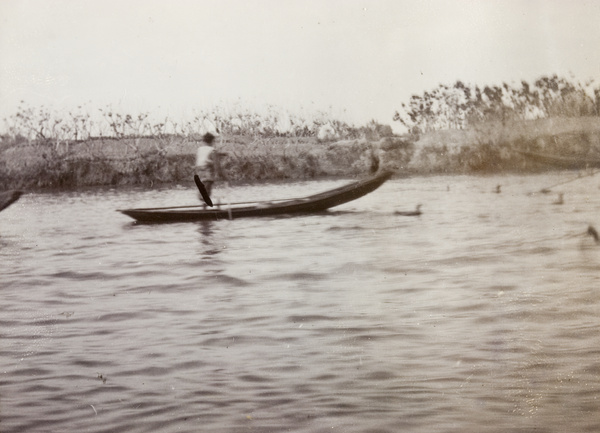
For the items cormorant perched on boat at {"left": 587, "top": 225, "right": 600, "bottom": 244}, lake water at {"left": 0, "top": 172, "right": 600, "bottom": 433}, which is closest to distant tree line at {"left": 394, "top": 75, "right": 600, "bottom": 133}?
lake water at {"left": 0, "top": 172, "right": 600, "bottom": 433}

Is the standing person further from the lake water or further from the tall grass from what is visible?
the lake water

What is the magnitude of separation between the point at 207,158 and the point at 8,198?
0.91 meters

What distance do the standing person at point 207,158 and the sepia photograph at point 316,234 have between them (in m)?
0.02

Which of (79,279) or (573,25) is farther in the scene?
(79,279)

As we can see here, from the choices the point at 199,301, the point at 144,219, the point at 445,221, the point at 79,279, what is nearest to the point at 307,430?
the point at 199,301

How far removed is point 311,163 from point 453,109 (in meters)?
0.85

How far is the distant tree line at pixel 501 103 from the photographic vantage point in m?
3.38

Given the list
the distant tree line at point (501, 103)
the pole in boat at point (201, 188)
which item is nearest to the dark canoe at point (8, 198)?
the pole in boat at point (201, 188)

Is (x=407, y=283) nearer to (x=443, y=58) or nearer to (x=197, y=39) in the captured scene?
(x=443, y=58)

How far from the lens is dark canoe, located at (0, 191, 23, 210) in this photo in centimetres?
323

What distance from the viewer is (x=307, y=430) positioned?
2264mm

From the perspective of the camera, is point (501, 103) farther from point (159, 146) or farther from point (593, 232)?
point (159, 146)

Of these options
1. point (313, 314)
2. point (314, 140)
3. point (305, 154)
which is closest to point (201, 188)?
point (314, 140)

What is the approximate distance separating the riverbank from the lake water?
11cm
